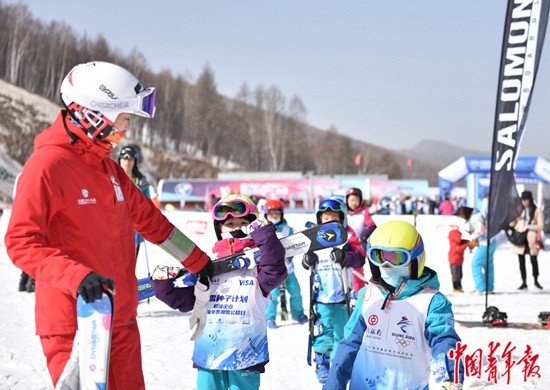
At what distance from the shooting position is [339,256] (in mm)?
5953

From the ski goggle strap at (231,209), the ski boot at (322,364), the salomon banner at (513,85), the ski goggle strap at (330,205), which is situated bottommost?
the ski boot at (322,364)

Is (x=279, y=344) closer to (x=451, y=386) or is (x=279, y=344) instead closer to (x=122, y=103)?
(x=451, y=386)

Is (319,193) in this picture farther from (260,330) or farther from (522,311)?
(260,330)

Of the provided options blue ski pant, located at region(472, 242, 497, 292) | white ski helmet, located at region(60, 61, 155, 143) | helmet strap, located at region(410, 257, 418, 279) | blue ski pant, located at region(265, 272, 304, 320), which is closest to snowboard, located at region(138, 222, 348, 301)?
helmet strap, located at region(410, 257, 418, 279)

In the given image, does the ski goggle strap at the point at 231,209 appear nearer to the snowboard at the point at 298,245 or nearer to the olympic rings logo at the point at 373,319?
the snowboard at the point at 298,245

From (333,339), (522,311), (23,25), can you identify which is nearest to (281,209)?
(333,339)

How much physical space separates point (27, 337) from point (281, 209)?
3468 mm

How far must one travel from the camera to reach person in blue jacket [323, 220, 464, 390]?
10.3 ft

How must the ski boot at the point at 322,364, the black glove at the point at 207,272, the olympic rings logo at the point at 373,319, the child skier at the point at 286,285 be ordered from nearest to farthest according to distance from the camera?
the olympic rings logo at the point at 373,319 < the black glove at the point at 207,272 < the ski boot at the point at 322,364 < the child skier at the point at 286,285

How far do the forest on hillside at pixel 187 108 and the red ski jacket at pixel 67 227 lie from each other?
66.7m

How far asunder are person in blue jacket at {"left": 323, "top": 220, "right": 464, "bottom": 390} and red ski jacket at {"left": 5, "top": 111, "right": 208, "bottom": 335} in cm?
121

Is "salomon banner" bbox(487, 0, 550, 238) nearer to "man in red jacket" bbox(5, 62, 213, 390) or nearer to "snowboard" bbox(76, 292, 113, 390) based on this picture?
"man in red jacket" bbox(5, 62, 213, 390)

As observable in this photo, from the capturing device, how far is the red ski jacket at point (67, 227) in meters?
2.32

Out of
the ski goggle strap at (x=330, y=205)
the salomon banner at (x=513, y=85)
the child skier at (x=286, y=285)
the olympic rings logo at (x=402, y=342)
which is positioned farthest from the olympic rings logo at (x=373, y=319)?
the salomon banner at (x=513, y=85)
